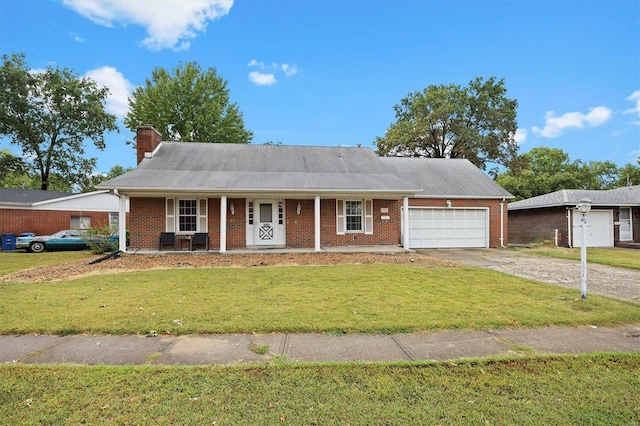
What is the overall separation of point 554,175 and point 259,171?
34533mm

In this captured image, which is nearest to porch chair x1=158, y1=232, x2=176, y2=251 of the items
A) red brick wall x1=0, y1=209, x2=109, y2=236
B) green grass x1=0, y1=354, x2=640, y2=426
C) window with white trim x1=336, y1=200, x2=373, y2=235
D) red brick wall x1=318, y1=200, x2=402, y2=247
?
red brick wall x1=318, y1=200, x2=402, y2=247

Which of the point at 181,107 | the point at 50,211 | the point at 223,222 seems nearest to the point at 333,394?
the point at 223,222

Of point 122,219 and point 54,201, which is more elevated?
point 54,201

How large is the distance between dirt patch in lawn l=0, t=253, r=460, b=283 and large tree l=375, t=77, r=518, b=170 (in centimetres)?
1816

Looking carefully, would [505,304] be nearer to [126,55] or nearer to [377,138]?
[126,55]

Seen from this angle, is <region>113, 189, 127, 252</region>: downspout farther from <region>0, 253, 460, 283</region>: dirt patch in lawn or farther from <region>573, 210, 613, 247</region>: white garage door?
<region>573, 210, 613, 247</region>: white garage door

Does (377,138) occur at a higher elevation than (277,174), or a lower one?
higher

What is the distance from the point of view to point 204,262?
1066cm

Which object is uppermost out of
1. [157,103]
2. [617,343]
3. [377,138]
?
[157,103]

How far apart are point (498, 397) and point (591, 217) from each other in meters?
21.0

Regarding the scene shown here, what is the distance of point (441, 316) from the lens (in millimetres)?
4836

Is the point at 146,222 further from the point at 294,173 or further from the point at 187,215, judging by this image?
the point at 294,173

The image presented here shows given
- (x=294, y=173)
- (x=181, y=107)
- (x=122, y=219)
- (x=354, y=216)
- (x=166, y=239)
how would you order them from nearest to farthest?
(x=122, y=219)
(x=166, y=239)
(x=354, y=216)
(x=294, y=173)
(x=181, y=107)

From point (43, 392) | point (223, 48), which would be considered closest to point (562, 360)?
point (43, 392)
